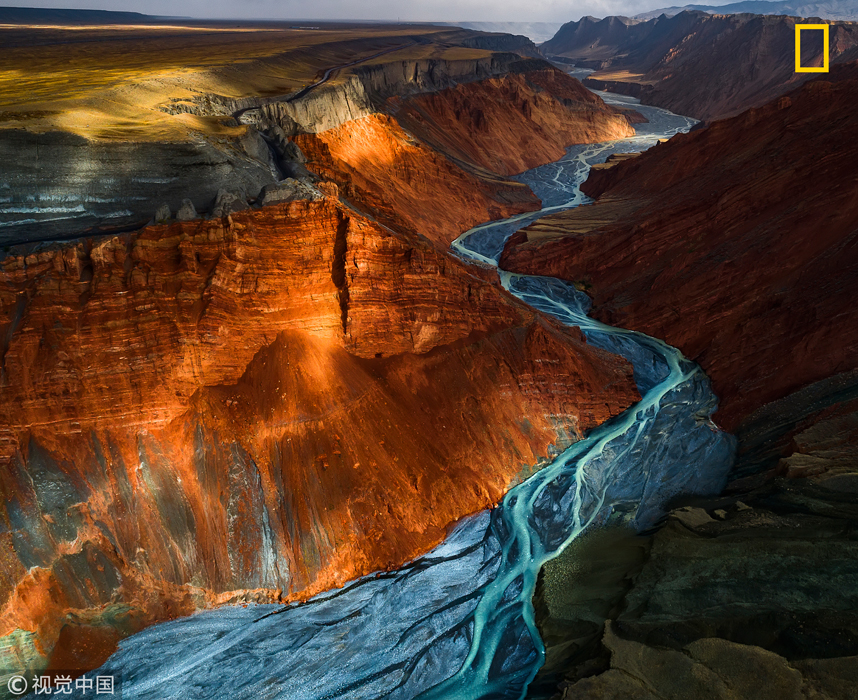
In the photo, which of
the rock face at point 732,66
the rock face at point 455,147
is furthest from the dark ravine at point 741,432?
the rock face at point 732,66

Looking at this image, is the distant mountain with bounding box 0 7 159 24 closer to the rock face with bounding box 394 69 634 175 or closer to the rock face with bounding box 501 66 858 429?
the rock face with bounding box 394 69 634 175

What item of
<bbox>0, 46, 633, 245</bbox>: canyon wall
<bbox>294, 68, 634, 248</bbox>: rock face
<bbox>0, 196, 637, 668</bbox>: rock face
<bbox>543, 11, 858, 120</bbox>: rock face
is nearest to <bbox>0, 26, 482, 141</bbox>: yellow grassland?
<bbox>0, 46, 633, 245</bbox>: canyon wall

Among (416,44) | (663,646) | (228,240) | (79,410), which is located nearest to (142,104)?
(228,240)

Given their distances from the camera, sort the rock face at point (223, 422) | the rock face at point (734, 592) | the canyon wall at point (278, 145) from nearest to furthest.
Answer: the rock face at point (734, 592)
the rock face at point (223, 422)
the canyon wall at point (278, 145)

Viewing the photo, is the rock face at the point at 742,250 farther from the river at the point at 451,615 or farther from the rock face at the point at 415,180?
the rock face at the point at 415,180

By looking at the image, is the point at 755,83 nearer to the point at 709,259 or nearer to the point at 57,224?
the point at 709,259

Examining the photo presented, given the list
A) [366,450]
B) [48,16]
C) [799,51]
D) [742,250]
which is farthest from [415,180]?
[48,16]
